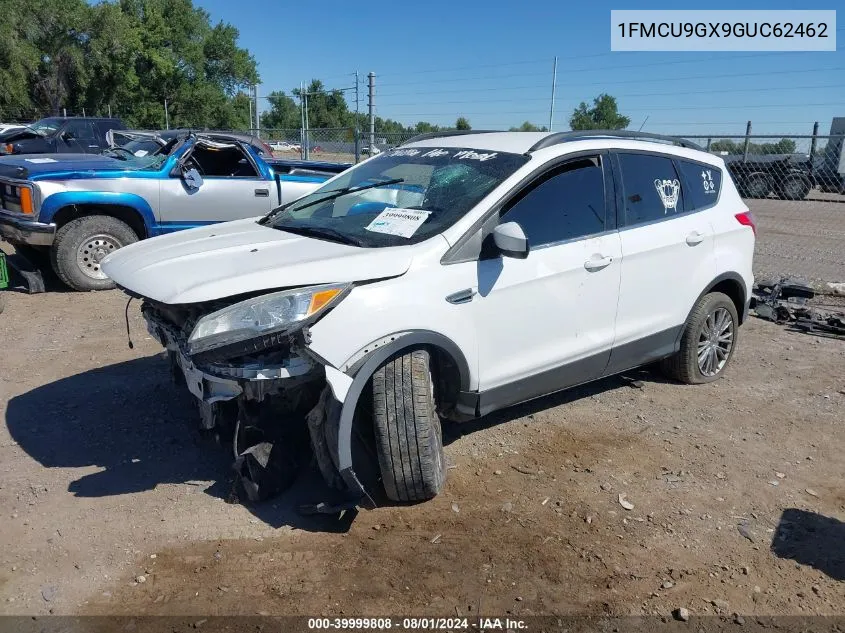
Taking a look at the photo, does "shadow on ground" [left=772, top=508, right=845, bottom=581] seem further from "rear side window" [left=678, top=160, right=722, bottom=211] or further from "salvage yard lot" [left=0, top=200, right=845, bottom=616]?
"rear side window" [left=678, top=160, right=722, bottom=211]

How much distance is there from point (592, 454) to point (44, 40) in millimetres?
55701

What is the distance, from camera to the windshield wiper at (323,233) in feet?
12.1

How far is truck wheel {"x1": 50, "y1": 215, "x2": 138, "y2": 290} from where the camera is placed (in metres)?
7.46

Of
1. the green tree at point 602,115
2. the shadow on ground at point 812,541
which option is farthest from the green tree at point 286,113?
the shadow on ground at point 812,541

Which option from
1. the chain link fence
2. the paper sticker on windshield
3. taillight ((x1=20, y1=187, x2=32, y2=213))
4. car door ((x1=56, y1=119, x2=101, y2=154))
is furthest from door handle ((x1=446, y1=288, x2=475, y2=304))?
car door ((x1=56, y1=119, x2=101, y2=154))

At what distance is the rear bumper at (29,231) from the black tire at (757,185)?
1715cm

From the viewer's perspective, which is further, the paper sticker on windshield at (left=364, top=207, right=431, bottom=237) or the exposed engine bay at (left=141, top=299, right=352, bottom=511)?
the paper sticker on windshield at (left=364, top=207, right=431, bottom=237)

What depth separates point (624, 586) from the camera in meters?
3.03

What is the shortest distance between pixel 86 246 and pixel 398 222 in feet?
17.0

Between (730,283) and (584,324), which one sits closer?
(584,324)

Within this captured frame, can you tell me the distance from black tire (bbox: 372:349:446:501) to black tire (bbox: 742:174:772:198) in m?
18.0

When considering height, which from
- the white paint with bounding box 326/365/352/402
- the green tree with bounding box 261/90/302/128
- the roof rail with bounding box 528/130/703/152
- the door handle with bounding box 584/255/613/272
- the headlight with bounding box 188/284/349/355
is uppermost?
the green tree with bounding box 261/90/302/128

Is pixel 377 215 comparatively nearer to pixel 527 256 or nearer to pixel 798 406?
pixel 527 256

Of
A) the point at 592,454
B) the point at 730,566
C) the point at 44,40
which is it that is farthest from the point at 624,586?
the point at 44,40
